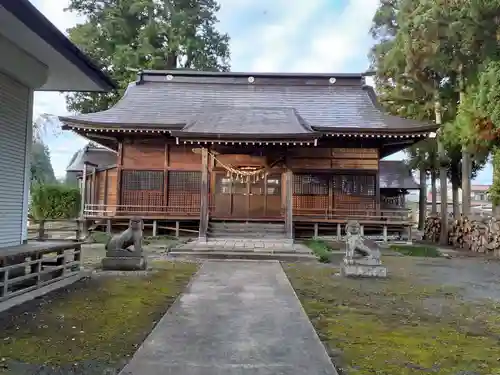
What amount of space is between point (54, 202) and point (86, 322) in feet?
72.2

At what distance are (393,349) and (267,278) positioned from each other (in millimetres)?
4604

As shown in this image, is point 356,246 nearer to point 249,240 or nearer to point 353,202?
point 249,240

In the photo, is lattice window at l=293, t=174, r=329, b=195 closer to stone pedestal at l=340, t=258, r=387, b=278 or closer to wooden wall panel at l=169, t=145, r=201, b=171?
wooden wall panel at l=169, t=145, r=201, b=171

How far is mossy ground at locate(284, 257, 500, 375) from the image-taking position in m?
3.93

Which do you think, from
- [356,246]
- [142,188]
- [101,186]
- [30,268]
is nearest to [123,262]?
[30,268]

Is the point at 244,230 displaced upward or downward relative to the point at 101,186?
downward

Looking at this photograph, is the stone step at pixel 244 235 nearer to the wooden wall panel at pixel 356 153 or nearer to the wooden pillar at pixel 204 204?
the wooden pillar at pixel 204 204

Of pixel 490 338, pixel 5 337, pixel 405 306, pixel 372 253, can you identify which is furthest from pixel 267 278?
pixel 5 337

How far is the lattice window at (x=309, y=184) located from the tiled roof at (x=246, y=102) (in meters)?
2.08

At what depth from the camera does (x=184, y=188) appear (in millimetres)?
18281

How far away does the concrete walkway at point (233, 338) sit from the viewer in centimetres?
366

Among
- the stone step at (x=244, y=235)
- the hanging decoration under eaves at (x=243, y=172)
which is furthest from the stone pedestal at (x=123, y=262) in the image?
the hanging decoration under eaves at (x=243, y=172)

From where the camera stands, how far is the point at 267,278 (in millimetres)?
8797

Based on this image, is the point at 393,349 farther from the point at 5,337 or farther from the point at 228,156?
the point at 228,156
